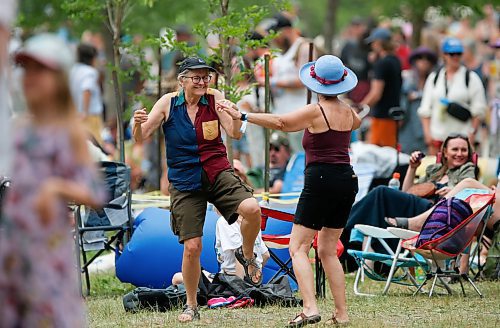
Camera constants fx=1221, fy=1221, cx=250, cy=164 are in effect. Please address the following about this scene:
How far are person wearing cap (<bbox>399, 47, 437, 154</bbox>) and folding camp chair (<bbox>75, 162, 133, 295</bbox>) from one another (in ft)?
21.3

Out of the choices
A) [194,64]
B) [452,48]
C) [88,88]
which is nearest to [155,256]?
[194,64]

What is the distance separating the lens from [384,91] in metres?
16.6

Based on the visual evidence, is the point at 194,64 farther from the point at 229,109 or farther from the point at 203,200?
the point at 203,200

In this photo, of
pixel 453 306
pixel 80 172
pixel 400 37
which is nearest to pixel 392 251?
pixel 453 306

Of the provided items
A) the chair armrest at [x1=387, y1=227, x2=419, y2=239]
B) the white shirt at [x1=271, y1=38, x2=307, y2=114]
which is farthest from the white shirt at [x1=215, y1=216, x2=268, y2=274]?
the white shirt at [x1=271, y1=38, x2=307, y2=114]

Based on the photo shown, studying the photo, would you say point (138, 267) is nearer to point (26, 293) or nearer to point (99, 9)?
point (99, 9)

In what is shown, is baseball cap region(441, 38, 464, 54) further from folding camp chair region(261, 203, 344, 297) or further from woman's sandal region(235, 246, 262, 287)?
woman's sandal region(235, 246, 262, 287)

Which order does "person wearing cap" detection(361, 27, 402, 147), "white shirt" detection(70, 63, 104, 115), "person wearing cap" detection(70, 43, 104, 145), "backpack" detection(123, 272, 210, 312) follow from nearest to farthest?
"backpack" detection(123, 272, 210, 312) → "person wearing cap" detection(361, 27, 402, 147) → "person wearing cap" detection(70, 43, 104, 145) → "white shirt" detection(70, 63, 104, 115)

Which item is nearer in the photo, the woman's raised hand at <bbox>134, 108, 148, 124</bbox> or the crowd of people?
the crowd of people

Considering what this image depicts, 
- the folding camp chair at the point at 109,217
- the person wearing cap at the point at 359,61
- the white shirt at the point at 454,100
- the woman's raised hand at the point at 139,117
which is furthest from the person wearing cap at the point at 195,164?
the person wearing cap at the point at 359,61

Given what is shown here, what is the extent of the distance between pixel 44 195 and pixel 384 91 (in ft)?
40.1

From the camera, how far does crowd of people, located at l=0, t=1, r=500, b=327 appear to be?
188 inches

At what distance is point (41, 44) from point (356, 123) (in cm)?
397

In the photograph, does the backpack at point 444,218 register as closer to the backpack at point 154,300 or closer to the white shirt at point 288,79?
the backpack at point 154,300
